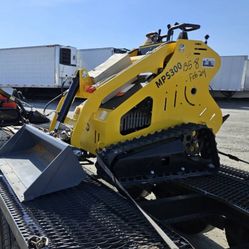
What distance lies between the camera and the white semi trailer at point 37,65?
23938 mm

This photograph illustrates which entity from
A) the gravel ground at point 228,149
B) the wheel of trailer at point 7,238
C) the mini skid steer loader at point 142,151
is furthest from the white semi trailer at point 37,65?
the wheel of trailer at point 7,238

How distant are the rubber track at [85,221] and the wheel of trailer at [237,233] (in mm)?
1014

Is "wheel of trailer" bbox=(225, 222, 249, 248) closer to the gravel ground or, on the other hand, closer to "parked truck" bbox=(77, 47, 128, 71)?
the gravel ground

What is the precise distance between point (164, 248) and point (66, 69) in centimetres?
2331

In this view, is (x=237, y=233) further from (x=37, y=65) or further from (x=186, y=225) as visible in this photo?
(x=37, y=65)

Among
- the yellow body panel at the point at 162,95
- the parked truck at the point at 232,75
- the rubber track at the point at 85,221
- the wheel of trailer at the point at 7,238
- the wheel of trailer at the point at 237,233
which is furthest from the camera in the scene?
the parked truck at the point at 232,75

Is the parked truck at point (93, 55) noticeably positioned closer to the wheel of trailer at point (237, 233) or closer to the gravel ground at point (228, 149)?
the gravel ground at point (228, 149)

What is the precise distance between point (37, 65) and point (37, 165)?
2264 centimetres

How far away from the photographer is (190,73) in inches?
144

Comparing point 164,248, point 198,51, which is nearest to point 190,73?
point 198,51

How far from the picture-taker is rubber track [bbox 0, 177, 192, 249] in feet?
6.66

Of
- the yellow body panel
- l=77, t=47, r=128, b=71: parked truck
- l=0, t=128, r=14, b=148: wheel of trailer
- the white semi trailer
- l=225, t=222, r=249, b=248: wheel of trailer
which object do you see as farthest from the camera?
l=77, t=47, r=128, b=71: parked truck

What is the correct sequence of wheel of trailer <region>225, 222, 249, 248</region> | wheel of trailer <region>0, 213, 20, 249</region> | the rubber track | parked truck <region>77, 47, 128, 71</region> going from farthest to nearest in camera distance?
parked truck <region>77, 47, 128, 71</region> → wheel of trailer <region>225, 222, 249, 248</region> → wheel of trailer <region>0, 213, 20, 249</region> → the rubber track

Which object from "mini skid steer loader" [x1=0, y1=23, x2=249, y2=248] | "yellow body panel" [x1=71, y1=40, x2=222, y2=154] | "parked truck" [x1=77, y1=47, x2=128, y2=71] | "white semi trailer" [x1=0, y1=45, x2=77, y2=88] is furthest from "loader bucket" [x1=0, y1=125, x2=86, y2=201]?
"parked truck" [x1=77, y1=47, x2=128, y2=71]
